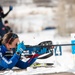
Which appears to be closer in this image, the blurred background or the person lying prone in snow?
the person lying prone in snow

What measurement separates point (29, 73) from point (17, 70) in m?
0.16

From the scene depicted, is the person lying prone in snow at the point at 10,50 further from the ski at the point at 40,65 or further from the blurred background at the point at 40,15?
the blurred background at the point at 40,15

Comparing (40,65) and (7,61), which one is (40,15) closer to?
(40,65)

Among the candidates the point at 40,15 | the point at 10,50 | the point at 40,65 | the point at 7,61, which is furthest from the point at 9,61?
the point at 40,15

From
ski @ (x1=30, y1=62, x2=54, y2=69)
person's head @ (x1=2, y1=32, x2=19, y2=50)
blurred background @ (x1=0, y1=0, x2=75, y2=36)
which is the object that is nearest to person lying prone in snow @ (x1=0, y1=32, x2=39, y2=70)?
person's head @ (x1=2, y1=32, x2=19, y2=50)

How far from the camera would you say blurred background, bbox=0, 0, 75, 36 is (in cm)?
483

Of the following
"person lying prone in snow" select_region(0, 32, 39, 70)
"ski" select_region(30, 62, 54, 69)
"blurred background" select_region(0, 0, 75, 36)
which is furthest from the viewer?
"blurred background" select_region(0, 0, 75, 36)

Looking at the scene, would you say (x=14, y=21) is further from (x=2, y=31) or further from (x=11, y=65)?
(x=11, y=65)

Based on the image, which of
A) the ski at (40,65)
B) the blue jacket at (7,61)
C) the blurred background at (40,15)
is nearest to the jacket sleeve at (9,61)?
the blue jacket at (7,61)

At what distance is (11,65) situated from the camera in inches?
93.0

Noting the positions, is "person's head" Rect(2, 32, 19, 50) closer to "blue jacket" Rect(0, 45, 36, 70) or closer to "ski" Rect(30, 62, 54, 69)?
"blue jacket" Rect(0, 45, 36, 70)

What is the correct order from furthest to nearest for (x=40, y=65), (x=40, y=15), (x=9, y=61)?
(x=40, y=15)
(x=40, y=65)
(x=9, y=61)

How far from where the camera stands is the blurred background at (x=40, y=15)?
483 centimetres

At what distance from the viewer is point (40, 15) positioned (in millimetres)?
4957
